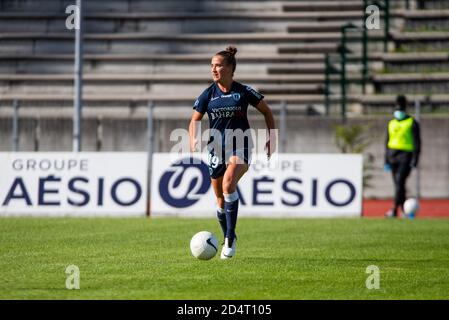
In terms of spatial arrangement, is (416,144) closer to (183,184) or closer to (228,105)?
(183,184)

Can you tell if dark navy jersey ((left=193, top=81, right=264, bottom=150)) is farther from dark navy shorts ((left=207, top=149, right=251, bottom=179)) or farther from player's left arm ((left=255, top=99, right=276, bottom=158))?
dark navy shorts ((left=207, top=149, right=251, bottom=179))

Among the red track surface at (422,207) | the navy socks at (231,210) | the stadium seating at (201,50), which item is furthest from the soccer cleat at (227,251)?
the stadium seating at (201,50)

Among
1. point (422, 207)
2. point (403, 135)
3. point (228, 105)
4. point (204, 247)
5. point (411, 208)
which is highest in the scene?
point (228, 105)

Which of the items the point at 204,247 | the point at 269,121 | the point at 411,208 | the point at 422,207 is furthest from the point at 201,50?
the point at 204,247

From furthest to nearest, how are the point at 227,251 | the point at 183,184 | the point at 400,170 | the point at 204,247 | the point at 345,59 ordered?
the point at 345,59 → the point at 400,170 → the point at 183,184 → the point at 227,251 → the point at 204,247

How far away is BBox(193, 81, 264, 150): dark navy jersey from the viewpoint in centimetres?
1257

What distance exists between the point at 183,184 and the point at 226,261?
8.89 meters

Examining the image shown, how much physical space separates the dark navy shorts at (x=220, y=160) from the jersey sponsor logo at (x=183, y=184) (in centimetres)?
791

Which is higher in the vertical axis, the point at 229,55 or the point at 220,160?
the point at 229,55

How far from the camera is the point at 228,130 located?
495 inches

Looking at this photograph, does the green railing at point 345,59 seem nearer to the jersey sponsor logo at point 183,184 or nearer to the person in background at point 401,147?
the person in background at point 401,147

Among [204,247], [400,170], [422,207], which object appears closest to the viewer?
[204,247]

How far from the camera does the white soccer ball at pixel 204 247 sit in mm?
12023

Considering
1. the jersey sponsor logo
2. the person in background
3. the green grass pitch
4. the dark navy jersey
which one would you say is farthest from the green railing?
the dark navy jersey
